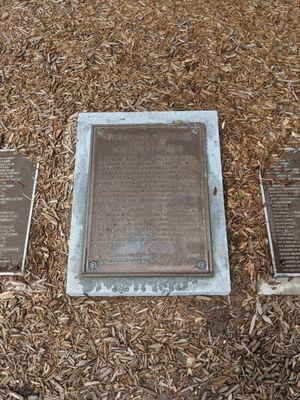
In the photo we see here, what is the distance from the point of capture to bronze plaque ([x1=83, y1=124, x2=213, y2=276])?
3.02 meters

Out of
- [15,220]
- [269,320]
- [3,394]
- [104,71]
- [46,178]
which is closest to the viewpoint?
[3,394]

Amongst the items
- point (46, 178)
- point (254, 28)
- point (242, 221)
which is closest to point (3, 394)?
point (46, 178)

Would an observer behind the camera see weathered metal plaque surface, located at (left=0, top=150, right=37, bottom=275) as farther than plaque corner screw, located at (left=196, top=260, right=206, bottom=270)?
Yes

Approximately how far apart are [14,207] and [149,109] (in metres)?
1.62

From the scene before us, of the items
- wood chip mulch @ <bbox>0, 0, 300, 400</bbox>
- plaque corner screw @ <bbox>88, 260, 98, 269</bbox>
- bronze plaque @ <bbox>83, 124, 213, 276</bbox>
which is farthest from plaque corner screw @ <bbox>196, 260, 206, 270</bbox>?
plaque corner screw @ <bbox>88, 260, 98, 269</bbox>

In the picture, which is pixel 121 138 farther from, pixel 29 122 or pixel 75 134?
pixel 29 122

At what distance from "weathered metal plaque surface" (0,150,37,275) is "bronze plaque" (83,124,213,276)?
0.59 m

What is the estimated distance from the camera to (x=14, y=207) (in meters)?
3.33

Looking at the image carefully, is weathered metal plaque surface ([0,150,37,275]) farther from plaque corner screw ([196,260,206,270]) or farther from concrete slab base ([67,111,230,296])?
plaque corner screw ([196,260,206,270])

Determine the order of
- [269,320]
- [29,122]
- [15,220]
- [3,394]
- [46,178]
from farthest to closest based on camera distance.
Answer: [29,122] < [46,178] < [15,220] < [269,320] < [3,394]

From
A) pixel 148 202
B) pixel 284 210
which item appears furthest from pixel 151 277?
pixel 284 210

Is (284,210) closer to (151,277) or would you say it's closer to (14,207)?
(151,277)

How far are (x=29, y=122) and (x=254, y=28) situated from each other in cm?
274

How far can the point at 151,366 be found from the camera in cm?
287
